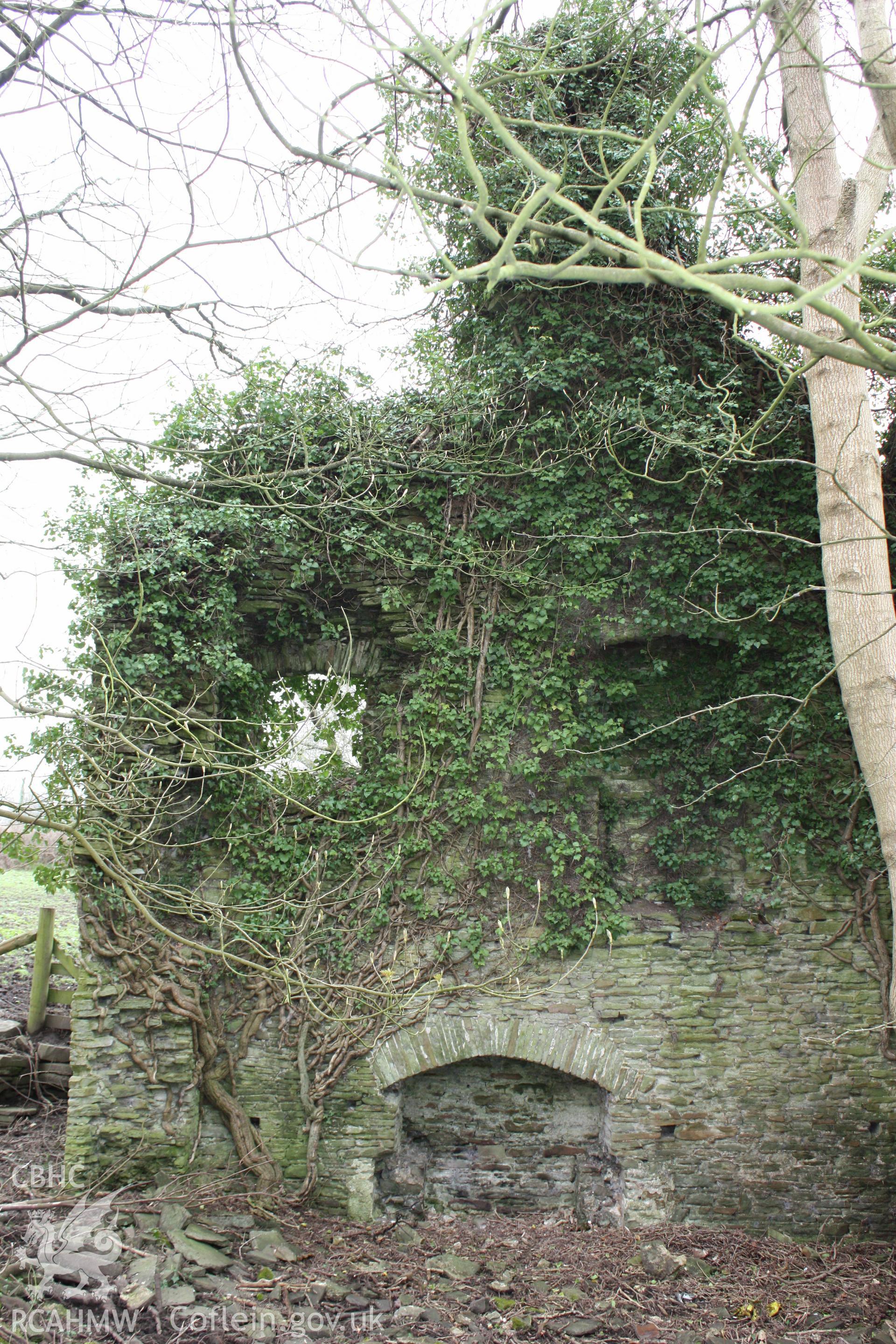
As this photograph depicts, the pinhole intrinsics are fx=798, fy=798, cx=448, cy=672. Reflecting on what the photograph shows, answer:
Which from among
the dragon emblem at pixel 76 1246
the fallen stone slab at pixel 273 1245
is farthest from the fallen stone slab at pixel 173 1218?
the fallen stone slab at pixel 273 1245

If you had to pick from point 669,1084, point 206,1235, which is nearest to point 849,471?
point 669,1084

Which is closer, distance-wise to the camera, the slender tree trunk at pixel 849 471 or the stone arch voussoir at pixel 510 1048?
the slender tree trunk at pixel 849 471

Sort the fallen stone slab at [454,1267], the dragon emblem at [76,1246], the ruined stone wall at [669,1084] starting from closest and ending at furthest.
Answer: the dragon emblem at [76,1246] < the fallen stone slab at [454,1267] < the ruined stone wall at [669,1084]

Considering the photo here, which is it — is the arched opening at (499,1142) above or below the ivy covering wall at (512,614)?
below

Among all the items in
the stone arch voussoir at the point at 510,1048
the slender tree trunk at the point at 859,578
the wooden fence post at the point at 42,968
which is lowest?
the stone arch voussoir at the point at 510,1048

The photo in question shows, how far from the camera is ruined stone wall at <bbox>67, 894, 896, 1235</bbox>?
520 centimetres

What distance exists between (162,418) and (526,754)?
3478mm

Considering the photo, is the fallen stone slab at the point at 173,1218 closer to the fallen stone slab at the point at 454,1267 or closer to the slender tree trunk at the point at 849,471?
the fallen stone slab at the point at 454,1267

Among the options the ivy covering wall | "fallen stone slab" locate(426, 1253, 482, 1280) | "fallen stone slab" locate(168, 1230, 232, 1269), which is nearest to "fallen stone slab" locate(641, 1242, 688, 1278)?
"fallen stone slab" locate(426, 1253, 482, 1280)

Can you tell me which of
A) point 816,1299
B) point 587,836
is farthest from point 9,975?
point 816,1299

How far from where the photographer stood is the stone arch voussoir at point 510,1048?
5.22 metres

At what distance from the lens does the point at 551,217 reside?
5.74m

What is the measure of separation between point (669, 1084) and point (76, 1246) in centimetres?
355

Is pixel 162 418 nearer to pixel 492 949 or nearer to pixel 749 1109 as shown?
pixel 492 949
